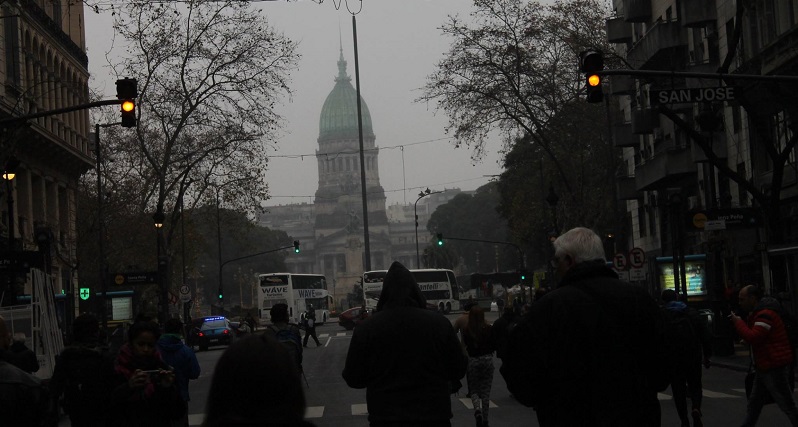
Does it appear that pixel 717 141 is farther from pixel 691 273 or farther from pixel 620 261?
pixel 620 261

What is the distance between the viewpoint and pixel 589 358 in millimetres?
6043

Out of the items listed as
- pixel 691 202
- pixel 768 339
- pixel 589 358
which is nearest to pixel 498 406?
pixel 768 339

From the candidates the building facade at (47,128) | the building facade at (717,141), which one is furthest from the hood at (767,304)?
the building facade at (47,128)

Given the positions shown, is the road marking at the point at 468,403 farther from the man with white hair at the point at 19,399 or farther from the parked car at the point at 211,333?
the parked car at the point at 211,333

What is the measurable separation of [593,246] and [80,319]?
5318 mm

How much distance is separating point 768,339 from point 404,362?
5699mm

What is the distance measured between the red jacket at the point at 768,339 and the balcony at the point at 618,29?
A: 3892 cm

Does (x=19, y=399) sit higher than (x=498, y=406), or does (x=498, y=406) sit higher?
(x=19, y=399)

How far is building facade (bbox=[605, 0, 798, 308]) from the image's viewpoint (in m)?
26.3

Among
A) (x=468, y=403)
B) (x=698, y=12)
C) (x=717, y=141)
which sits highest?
(x=698, y=12)

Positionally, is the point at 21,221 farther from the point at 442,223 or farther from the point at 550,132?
the point at 442,223

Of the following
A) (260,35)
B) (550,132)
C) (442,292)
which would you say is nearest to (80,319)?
(260,35)

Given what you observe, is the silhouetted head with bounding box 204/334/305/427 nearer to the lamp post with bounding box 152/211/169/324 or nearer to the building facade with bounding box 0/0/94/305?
the building facade with bounding box 0/0/94/305

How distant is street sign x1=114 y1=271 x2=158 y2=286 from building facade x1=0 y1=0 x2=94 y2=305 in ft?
7.15
